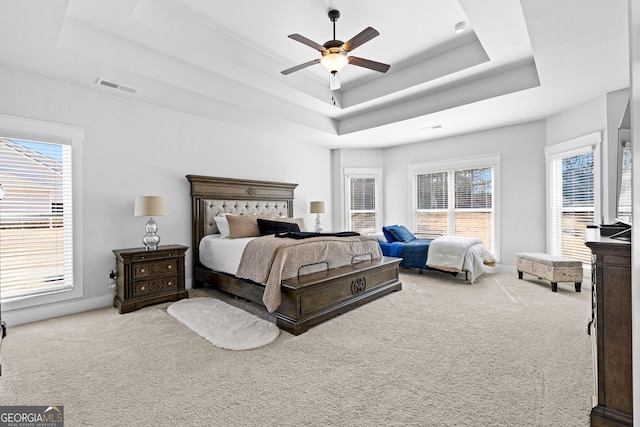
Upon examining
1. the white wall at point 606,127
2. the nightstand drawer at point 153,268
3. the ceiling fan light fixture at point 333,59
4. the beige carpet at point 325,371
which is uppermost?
the ceiling fan light fixture at point 333,59

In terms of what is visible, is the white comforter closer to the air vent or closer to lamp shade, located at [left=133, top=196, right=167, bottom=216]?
lamp shade, located at [left=133, top=196, right=167, bottom=216]

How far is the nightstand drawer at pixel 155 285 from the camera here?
3.51m

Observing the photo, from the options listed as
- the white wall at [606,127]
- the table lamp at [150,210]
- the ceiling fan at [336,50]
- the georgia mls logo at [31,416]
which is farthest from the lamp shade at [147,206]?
the white wall at [606,127]

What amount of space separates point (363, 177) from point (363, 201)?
1.85 feet

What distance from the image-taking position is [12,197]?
3141 millimetres

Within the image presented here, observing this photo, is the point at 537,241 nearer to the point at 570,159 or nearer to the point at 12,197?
the point at 570,159

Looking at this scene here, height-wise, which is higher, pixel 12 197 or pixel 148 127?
pixel 148 127

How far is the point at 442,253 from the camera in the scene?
491cm

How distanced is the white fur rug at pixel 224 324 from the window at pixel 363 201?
406cm

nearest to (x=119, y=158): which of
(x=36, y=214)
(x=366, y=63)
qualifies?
(x=36, y=214)

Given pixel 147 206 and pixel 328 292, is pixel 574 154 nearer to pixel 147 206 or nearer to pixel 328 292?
pixel 328 292

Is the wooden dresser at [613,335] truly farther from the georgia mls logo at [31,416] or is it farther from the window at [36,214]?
the window at [36,214]

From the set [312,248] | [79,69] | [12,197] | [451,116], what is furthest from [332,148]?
[12,197]

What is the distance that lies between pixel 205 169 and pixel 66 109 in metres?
1.77
